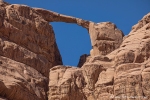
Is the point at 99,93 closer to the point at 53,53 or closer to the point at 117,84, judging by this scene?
the point at 117,84

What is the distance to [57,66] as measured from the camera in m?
38.8

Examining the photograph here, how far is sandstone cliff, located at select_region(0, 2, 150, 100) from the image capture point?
34156mm

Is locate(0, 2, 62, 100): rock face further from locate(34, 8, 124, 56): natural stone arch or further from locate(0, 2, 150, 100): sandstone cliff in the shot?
locate(34, 8, 124, 56): natural stone arch

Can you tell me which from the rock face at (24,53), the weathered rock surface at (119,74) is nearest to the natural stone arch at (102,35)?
the rock face at (24,53)

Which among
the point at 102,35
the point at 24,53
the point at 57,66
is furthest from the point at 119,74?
the point at 102,35

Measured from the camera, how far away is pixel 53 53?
44.2 metres

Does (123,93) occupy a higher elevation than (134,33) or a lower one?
lower

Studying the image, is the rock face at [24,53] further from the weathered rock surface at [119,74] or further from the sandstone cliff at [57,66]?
the weathered rock surface at [119,74]

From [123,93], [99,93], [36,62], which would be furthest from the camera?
[36,62]

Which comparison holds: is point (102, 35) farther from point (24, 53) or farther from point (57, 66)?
point (24, 53)

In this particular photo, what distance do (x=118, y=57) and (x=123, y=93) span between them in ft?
12.7

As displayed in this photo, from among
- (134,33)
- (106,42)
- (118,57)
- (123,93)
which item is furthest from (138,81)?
(106,42)

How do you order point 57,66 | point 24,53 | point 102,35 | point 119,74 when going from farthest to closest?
point 102,35 < point 24,53 < point 57,66 < point 119,74

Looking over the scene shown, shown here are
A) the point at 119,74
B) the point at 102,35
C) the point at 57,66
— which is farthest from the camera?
the point at 102,35
